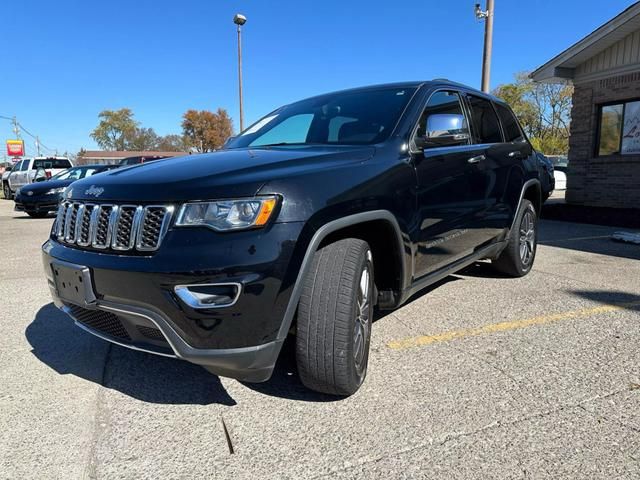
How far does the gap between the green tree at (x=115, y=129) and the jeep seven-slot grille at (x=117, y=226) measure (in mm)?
97207

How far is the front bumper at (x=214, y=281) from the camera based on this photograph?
80.4 inches

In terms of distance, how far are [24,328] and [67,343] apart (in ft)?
2.00

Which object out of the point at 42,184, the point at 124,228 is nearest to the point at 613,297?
the point at 124,228

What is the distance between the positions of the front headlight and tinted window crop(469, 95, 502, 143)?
2.59 meters

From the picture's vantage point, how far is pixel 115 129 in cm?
9138

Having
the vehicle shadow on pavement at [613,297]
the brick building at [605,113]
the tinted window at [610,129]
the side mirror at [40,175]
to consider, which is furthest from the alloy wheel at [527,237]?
the side mirror at [40,175]

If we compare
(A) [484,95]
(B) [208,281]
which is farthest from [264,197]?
(A) [484,95]

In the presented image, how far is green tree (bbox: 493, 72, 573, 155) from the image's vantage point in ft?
164

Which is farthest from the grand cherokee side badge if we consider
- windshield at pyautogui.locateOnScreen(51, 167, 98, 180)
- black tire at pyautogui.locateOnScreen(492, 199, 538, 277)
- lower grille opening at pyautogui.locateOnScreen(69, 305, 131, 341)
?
windshield at pyautogui.locateOnScreen(51, 167, 98, 180)

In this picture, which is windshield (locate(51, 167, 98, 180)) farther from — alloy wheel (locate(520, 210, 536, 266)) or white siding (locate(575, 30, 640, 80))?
white siding (locate(575, 30, 640, 80))

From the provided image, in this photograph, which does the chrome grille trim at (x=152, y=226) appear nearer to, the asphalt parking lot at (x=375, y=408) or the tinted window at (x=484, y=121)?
the asphalt parking lot at (x=375, y=408)

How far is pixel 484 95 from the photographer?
452 cm

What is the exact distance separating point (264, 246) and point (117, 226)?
743 millimetres

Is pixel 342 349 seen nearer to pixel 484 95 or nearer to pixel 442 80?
pixel 442 80
